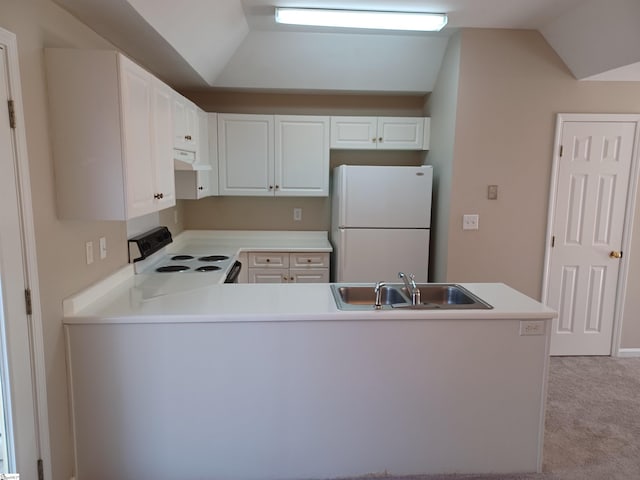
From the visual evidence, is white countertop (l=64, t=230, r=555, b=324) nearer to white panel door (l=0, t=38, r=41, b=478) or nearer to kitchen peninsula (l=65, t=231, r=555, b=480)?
kitchen peninsula (l=65, t=231, r=555, b=480)

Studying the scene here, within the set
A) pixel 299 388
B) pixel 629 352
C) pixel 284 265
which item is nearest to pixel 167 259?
pixel 284 265

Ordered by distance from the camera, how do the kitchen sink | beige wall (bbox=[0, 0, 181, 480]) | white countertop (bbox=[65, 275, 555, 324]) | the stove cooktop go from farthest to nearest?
the stove cooktop
the kitchen sink
white countertop (bbox=[65, 275, 555, 324])
beige wall (bbox=[0, 0, 181, 480])

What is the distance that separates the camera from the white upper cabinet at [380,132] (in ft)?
13.2

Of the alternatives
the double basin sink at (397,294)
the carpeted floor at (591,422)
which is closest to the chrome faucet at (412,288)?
the double basin sink at (397,294)

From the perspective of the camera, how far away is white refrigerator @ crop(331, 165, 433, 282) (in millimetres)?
3674

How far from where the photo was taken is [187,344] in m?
2.01

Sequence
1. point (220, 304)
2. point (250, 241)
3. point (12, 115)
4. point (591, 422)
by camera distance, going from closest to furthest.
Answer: point (12, 115), point (220, 304), point (591, 422), point (250, 241)

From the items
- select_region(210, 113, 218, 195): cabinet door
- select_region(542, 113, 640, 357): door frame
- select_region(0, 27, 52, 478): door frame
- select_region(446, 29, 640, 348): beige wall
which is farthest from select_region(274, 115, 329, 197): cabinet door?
select_region(0, 27, 52, 478): door frame

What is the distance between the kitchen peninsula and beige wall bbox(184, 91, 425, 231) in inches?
89.3

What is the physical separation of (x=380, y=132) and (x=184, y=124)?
185 centimetres

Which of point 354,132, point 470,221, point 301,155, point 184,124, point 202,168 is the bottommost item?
point 470,221

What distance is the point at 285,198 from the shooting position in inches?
174

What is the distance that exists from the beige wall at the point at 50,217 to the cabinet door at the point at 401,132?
8.53ft

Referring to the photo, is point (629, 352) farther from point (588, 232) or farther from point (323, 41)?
point (323, 41)
